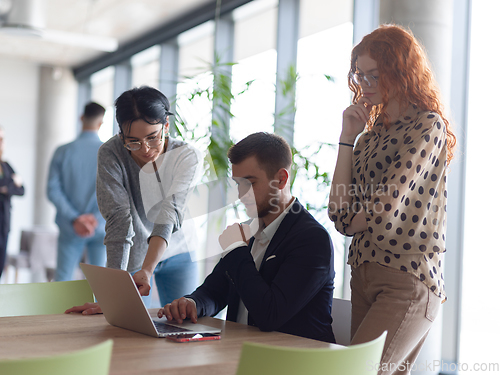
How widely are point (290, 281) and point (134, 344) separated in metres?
0.48

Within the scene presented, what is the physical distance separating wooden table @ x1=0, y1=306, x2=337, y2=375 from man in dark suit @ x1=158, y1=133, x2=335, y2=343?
0.09 metres

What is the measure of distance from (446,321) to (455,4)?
186cm

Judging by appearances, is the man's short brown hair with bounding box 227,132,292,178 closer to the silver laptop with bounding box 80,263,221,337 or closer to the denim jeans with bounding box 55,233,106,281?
the silver laptop with bounding box 80,263,221,337

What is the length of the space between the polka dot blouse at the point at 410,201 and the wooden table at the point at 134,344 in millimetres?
396

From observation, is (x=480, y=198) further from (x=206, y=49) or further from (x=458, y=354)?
(x=206, y=49)

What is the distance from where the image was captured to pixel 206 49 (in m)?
5.94

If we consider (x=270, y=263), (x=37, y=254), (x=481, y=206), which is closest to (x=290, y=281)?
(x=270, y=263)

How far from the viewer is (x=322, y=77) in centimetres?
388

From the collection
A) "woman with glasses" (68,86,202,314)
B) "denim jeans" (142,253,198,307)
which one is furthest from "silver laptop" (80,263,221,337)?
"denim jeans" (142,253,198,307)

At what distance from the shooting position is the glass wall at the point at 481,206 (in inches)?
121

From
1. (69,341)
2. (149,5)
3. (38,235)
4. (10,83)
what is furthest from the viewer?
(10,83)

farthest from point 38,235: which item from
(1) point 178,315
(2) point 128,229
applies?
(1) point 178,315

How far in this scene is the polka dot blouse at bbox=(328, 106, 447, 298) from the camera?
5.03 feet

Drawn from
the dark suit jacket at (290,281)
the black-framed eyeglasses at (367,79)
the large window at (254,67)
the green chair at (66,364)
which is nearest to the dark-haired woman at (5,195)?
the large window at (254,67)
